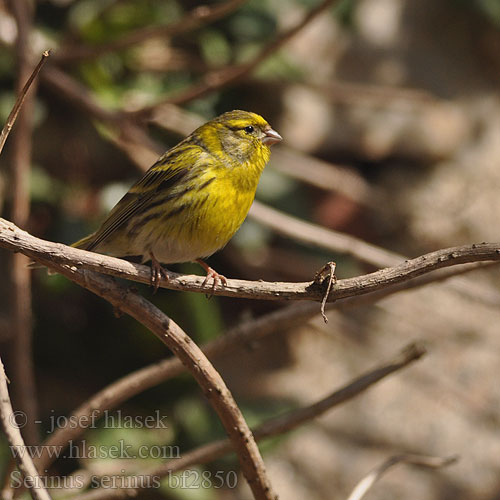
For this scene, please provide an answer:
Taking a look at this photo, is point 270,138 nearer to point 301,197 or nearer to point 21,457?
point 301,197

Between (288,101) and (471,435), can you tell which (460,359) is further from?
(288,101)

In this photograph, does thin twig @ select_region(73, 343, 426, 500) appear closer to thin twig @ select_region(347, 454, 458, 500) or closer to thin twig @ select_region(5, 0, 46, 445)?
thin twig @ select_region(347, 454, 458, 500)

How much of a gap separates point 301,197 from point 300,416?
232 cm

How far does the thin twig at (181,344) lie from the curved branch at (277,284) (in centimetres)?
13

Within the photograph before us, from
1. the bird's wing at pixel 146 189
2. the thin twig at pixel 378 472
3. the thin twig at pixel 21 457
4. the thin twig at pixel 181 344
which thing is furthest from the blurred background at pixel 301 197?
the thin twig at pixel 21 457

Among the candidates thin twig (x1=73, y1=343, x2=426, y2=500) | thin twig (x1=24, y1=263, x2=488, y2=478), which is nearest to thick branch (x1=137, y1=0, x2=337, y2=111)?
thin twig (x1=24, y1=263, x2=488, y2=478)

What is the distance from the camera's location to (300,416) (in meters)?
2.91

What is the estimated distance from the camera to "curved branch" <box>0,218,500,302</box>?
2.00m

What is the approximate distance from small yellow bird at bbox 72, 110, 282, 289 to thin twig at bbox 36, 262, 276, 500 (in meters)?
0.59

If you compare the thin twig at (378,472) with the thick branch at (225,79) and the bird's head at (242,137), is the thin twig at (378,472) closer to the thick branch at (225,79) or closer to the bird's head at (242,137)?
the bird's head at (242,137)

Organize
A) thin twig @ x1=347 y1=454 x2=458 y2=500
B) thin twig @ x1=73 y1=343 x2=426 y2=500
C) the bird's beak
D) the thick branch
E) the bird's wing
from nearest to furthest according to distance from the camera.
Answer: thin twig @ x1=347 y1=454 x2=458 y2=500 → thin twig @ x1=73 y1=343 x2=426 y2=500 → the bird's wing → the bird's beak → the thick branch

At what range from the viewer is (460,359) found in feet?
A: 18.1

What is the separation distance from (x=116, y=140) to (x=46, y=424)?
1749 millimetres

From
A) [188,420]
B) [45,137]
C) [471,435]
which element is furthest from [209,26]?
[471,435]
